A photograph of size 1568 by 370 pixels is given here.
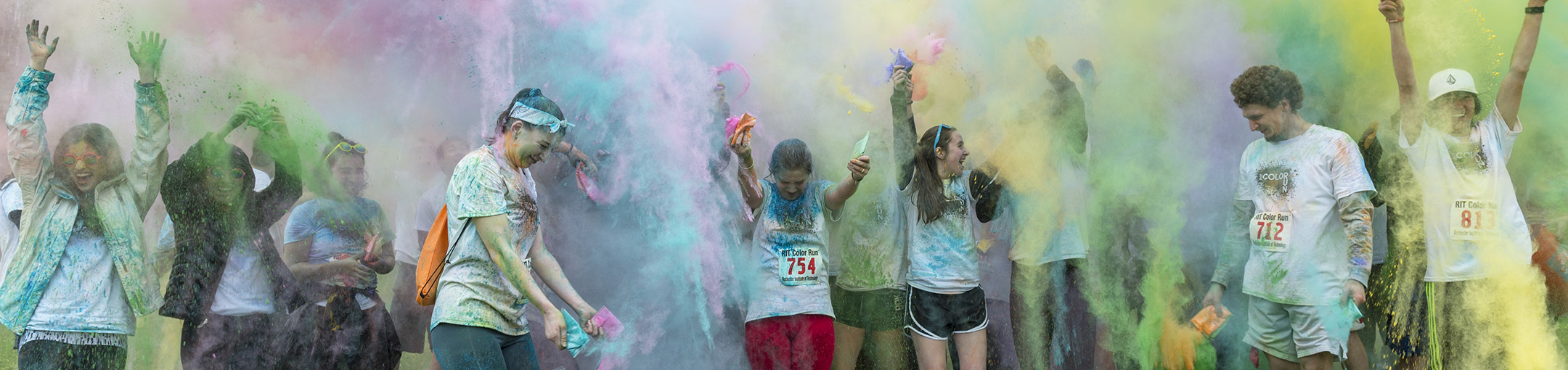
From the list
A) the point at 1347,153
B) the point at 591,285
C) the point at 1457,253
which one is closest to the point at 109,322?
the point at 591,285

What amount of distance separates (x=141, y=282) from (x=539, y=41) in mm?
1846

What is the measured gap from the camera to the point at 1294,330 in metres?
3.80

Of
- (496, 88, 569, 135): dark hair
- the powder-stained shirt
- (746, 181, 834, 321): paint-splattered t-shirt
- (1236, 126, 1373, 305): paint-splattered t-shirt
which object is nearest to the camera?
(496, 88, 569, 135): dark hair

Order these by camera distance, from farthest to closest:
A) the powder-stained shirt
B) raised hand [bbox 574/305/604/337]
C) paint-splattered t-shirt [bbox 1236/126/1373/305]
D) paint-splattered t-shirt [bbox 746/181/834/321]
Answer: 1. paint-splattered t-shirt [bbox 746/181/834/321]
2. paint-splattered t-shirt [bbox 1236/126/1373/305]
3. the powder-stained shirt
4. raised hand [bbox 574/305/604/337]

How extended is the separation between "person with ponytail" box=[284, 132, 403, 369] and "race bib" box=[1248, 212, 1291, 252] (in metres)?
3.56

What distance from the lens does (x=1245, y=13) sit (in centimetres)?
459

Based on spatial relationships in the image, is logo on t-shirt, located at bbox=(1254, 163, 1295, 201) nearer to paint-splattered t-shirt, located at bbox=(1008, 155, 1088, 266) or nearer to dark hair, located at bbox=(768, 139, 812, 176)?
paint-splattered t-shirt, located at bbox=(1008, 155, 1088, 266)

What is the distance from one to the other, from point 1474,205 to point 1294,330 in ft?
2.69

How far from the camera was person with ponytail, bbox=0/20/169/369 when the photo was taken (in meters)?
3.61

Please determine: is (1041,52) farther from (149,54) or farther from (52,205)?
(52,205)

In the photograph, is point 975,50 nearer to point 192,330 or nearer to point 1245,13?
point 1245,13

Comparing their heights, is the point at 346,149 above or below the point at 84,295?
above

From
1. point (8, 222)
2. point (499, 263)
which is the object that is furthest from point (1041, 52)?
point (8, 222)

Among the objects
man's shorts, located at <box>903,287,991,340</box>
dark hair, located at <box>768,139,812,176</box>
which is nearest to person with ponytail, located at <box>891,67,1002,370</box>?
man's shorts, located at <box>903,287,991,340</box>
